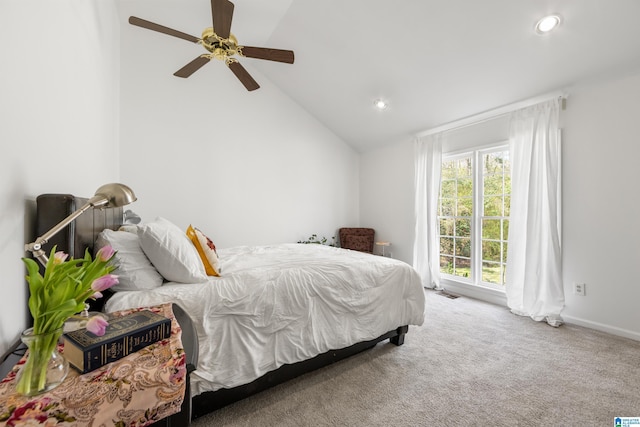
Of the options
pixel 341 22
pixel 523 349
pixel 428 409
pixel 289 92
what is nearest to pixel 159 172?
pixel 289 92

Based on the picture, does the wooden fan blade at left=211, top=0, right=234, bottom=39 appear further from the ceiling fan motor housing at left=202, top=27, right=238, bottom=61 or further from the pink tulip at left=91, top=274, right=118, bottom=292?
the pink tulip at left=91, top=274, right=118, bottom=292

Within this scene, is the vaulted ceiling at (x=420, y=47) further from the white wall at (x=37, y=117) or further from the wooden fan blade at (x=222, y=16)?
the white wall at (x=37, y=117)

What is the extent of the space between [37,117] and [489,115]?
4.16 meters

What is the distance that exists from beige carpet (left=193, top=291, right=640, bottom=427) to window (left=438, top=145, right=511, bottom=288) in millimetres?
1177

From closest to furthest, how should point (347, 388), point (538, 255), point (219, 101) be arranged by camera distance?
point (347, 388) → point (538, 255) → point (219, 101)

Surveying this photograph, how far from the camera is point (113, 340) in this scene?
0.78 m

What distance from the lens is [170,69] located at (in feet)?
11.8

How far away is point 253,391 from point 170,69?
376cm

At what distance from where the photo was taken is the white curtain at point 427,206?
4.16 meters

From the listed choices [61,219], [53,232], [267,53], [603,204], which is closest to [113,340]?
[53,232]

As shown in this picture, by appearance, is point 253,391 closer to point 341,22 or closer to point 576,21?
point 341,22

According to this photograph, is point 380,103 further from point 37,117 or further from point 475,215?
point 37,117

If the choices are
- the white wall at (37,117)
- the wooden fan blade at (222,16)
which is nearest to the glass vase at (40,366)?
the white wall at (37,117)

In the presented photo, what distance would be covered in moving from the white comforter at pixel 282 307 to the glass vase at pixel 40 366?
0.75 m
